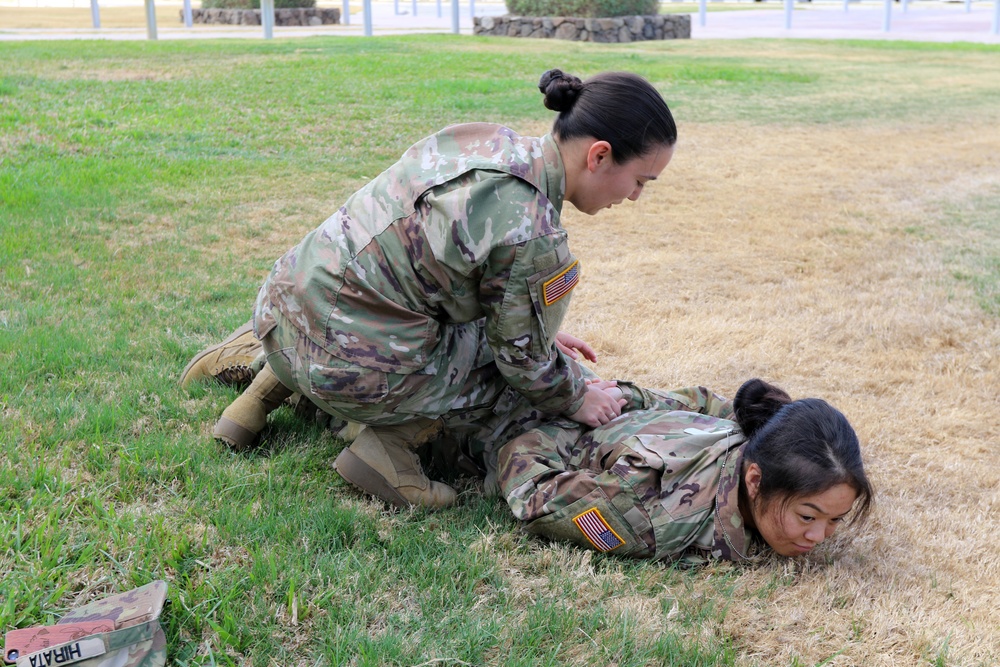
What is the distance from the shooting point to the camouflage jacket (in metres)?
2.49

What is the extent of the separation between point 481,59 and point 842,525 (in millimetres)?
11979

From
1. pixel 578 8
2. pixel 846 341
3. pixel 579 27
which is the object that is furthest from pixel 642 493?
pixel 578 8

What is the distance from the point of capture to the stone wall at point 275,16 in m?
24.3

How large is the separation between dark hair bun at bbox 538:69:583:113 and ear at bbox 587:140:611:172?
0.16 m

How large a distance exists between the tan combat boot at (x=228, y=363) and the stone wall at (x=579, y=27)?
17324 millimetres

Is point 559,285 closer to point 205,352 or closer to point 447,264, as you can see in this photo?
point 447,264

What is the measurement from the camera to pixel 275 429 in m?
3.14

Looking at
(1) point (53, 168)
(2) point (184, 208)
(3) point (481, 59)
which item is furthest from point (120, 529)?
(3) point (481, 59)

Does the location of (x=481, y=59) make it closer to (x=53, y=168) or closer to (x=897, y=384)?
(x=53, y=168)

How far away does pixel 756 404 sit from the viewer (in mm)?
2785

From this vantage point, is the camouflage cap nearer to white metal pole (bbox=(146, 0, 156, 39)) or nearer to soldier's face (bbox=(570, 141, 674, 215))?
soldier's face (bbox=(570, 141, 674, 215))

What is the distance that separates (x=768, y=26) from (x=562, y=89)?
26.9 meters

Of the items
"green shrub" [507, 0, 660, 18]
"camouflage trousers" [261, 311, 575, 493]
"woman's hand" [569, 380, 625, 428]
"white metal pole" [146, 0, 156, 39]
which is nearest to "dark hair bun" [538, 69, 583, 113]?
"camouflage trousers" [261, 311, 575, 493]

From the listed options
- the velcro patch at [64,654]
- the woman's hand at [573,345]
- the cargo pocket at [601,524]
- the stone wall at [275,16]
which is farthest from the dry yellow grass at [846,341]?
the stone wall at [275,16]
